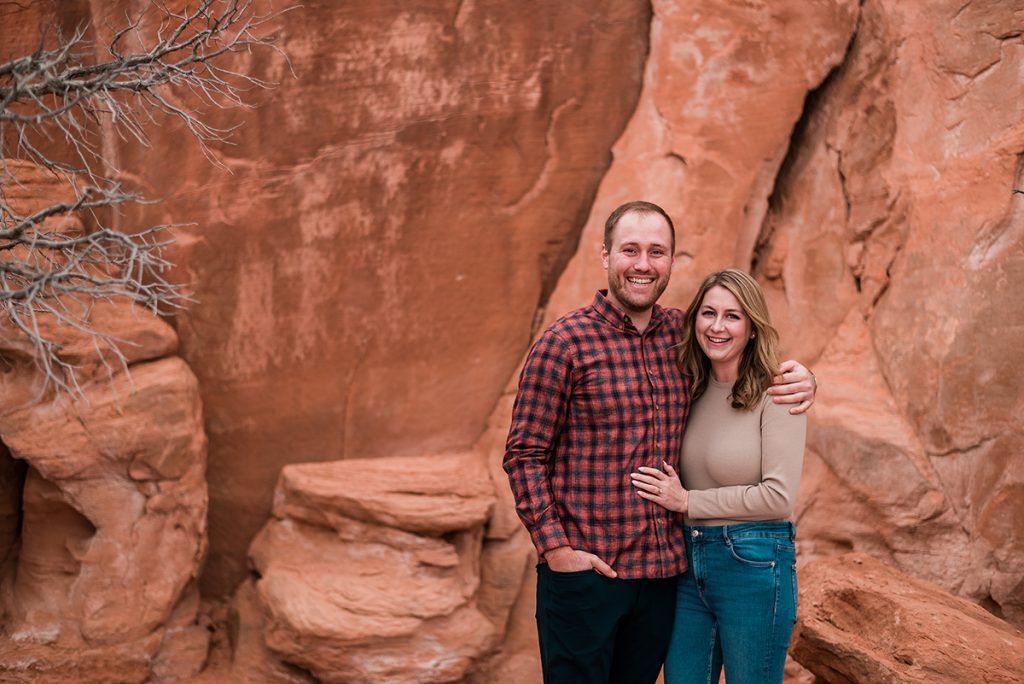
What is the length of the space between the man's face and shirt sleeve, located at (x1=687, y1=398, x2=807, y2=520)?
1.56 feet

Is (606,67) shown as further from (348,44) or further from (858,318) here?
(858,318)

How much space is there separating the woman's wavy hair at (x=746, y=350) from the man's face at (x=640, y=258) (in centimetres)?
17

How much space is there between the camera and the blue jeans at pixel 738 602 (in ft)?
9.23

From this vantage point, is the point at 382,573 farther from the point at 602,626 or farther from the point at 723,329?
the point at 723,329

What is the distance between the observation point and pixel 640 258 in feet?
9.45

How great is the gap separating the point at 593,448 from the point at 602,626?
508mm

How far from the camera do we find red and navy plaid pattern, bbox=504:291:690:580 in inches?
112

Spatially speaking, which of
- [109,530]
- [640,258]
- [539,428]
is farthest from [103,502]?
[640,258]

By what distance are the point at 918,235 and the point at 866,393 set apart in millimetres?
807

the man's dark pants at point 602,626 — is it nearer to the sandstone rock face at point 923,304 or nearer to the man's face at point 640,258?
the man's face at point 640,258

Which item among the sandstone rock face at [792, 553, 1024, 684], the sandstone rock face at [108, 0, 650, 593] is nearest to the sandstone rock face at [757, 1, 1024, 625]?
the sandstone rock face at [792, 553, 1024, 684]

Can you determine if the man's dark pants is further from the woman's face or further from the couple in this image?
the woman's face

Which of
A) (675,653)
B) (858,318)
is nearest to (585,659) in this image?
(675,653)

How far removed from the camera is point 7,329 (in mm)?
4320
